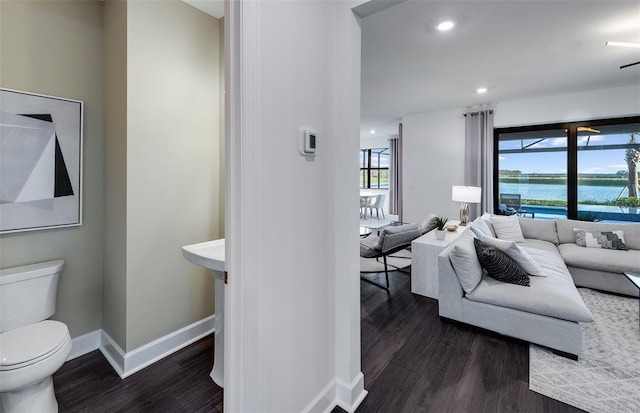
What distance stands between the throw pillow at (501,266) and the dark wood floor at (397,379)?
48cm

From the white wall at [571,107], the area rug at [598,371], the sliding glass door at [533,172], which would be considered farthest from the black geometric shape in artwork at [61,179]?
the sliding glass door at [533,172]

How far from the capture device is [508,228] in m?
3.97

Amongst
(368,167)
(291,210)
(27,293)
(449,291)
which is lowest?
(449,291)

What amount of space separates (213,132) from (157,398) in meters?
1.85

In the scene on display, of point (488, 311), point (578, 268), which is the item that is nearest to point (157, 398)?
point (488, 311)

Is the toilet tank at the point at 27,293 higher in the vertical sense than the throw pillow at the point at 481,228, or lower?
lower

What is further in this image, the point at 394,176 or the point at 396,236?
the point at 394,176

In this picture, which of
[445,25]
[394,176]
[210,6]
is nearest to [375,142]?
[394,176]

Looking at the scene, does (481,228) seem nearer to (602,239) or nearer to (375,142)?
(602,239)

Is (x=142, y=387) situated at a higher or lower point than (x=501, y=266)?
lower

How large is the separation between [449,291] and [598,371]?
100 centimetres

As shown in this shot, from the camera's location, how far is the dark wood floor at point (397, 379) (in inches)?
64.1

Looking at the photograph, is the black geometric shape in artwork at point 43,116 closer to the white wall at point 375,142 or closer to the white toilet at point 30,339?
the white toilet at point 30,339

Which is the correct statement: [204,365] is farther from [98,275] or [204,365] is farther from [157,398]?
[98,275]
